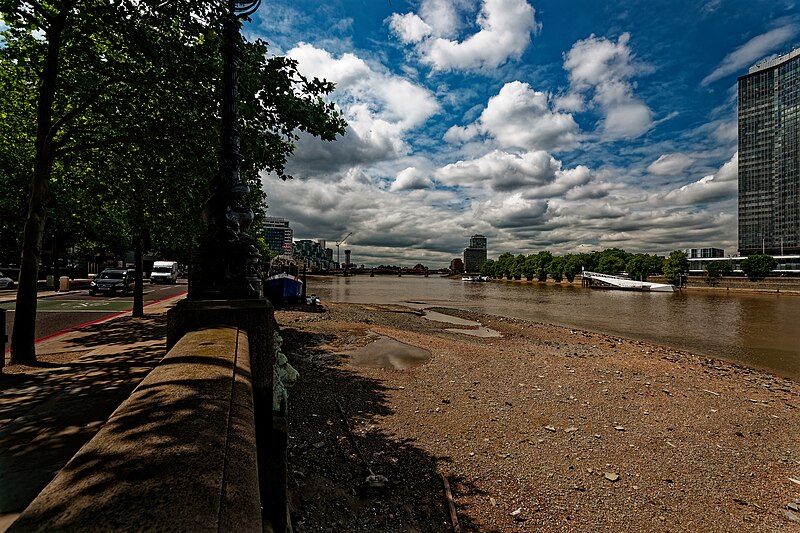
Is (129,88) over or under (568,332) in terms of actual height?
over

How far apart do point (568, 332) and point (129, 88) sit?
24144mm

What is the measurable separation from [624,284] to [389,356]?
90665 mm

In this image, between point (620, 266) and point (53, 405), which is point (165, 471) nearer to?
point (53, 405)

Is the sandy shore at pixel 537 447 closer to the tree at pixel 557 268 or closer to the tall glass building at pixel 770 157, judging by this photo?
the tree at pixel 557 268

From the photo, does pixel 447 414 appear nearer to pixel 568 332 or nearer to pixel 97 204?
pixel 97 204

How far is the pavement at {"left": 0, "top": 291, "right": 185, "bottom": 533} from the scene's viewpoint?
2869 mm

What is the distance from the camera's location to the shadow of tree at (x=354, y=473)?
4.99 meters

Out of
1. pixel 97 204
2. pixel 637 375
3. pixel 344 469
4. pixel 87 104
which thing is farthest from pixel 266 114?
pixel 637 375

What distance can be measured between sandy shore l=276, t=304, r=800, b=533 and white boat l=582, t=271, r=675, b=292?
3047 inches

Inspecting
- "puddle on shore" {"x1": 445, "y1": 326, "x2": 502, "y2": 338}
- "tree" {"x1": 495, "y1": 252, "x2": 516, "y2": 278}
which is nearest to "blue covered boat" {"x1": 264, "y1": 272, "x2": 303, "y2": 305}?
"puddle on shore" {"x1": 445, "y1": 326, "x2": 502, "y2": 338}

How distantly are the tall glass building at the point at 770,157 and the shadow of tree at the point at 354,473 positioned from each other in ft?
610

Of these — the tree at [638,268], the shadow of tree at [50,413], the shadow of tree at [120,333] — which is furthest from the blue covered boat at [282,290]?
the tree at [638,268]

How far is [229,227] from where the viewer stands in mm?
5016

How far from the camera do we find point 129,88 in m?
8.70
